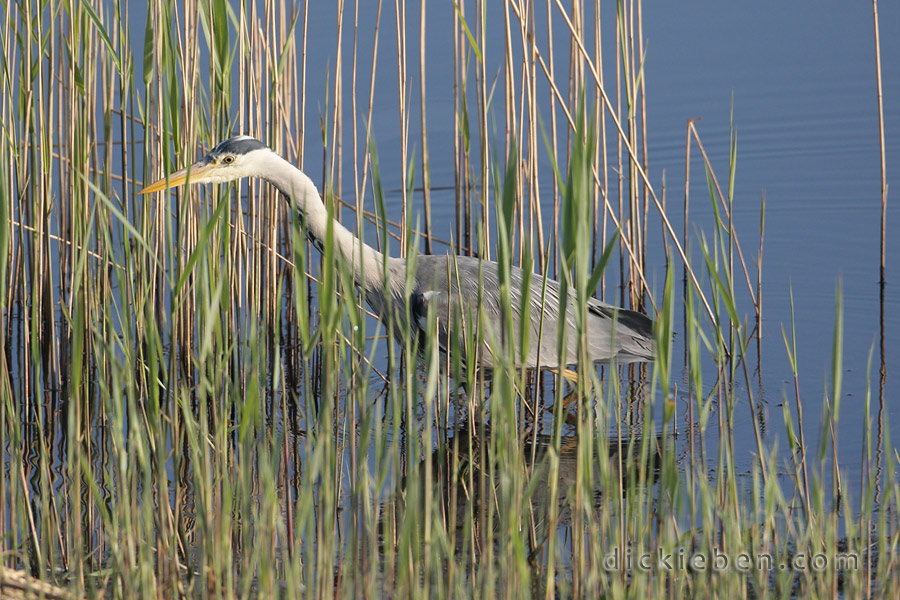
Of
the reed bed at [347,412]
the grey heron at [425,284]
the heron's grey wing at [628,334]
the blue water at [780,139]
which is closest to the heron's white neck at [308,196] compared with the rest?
the grey heron at [425,284]

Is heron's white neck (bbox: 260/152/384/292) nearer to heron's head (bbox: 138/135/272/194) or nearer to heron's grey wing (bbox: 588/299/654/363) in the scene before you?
heron's head (bbox: 138/135/272/194)

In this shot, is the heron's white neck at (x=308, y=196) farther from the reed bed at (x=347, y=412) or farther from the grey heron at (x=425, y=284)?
the reed bed at (x=347, y=412)

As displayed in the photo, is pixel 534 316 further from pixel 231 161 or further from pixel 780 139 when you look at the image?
pixel 780 139

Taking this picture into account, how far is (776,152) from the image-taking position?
6.81 metres

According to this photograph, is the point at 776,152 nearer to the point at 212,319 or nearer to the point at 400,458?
the point at 400,458

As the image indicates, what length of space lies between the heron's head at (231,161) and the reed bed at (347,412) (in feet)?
0.26

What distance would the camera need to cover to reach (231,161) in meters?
3.74

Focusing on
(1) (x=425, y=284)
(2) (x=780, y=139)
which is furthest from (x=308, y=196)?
(2) (x=780, y=139)

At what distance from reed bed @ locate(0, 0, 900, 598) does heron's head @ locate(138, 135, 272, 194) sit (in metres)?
0.08

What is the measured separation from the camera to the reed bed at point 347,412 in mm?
2232

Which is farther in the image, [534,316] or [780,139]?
[780,139]

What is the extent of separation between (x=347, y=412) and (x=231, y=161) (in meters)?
1.58

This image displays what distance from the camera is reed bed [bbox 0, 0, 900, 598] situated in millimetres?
2232

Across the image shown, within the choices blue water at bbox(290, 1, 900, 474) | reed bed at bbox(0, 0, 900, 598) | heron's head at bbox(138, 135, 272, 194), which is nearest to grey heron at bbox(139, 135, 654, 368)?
heron's head at bbox(138, 135, 272, 194)
